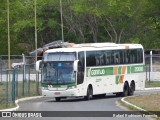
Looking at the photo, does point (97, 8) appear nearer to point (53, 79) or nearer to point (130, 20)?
point (130, 20)

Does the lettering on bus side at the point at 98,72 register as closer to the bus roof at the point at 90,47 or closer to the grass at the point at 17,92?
the bus roof at the point at 90,47

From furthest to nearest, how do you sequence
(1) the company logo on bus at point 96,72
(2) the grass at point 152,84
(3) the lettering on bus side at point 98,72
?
(2) the grass at point 152,84 → (3) the lettering on bus side at point 98,72 → (1) the company logo on bus at point 96,72

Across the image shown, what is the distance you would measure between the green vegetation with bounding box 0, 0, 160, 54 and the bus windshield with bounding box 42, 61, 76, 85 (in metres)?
24.4

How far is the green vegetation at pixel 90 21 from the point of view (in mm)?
62375

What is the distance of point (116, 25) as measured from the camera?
64.1 meters

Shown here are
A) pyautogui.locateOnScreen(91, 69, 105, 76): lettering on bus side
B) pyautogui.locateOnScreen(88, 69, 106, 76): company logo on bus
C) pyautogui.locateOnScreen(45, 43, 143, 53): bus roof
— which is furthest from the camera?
pyautogui.locateOnScreen(91, 69, 105, 76): lettering on bus side

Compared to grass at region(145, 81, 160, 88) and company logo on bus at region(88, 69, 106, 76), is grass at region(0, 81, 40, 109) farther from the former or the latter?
grass at region(145, 81, 160, 88)

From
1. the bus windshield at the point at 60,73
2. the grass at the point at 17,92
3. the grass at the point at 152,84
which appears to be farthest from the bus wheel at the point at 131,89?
the grass at the point at 152,84

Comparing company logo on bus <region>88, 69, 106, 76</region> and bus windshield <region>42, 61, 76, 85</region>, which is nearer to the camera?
bus windshield <region>42, 61, 76, 85</region>

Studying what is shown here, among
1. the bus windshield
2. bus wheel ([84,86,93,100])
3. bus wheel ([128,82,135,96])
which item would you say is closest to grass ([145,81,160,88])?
bus wheel ([128,82,135,96])

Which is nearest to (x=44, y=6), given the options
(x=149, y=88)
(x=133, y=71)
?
(x=149, y=88)

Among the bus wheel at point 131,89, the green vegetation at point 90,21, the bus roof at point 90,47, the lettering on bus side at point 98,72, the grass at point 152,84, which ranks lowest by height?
the grass at point 152,84

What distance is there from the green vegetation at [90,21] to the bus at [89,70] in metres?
19.7

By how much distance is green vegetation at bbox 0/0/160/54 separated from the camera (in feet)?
205
